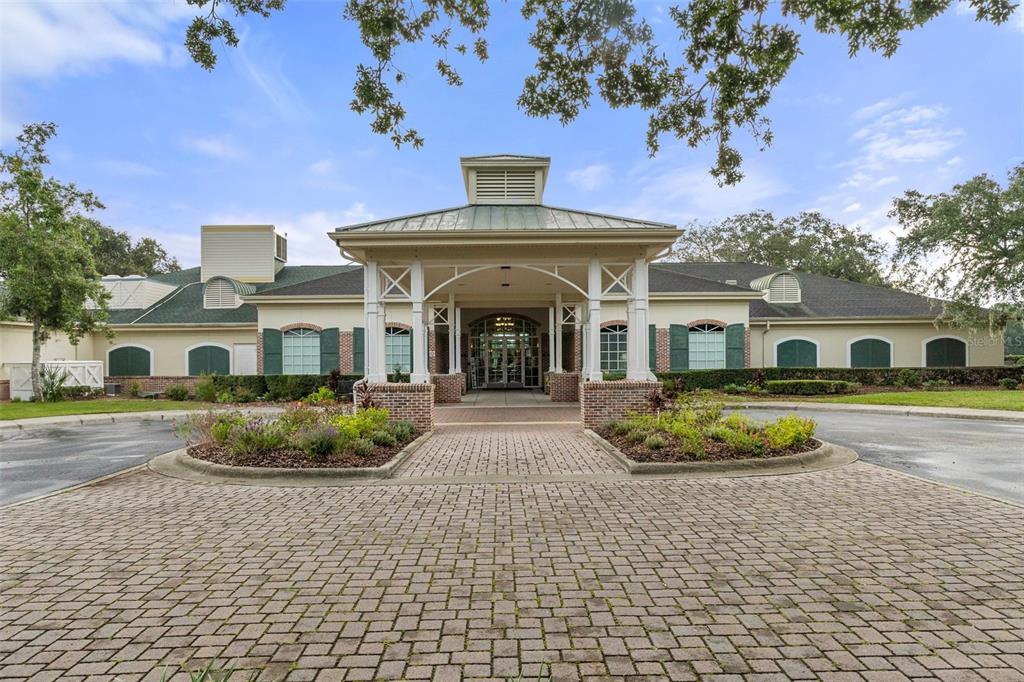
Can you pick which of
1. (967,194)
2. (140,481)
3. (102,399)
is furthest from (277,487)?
(967,194)

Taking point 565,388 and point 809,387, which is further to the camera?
point 809,387

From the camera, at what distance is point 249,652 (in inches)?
118

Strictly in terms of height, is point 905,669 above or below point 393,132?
below

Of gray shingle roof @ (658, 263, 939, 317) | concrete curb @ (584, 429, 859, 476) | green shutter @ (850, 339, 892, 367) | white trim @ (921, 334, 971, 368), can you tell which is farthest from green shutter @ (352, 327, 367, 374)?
white trim @ (921, 334, 971, 368)

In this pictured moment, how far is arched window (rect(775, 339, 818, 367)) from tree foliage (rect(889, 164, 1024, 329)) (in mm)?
5197

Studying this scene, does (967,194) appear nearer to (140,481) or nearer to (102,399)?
(140,481)

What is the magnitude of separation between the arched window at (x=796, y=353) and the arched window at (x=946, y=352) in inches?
185

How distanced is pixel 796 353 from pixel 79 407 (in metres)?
26.2

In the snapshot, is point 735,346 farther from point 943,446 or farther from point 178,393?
point 178,393

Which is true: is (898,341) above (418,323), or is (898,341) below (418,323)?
below

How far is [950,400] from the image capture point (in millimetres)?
16656

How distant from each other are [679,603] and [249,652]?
8.50ft

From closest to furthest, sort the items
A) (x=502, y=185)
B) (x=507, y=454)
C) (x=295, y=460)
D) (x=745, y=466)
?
1. (x=745, y=466)
2. (x=295, y=460)
3. (x=507, y=454)
4. (x=502, y=185)

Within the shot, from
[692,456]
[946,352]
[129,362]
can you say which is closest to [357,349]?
[129,362]
